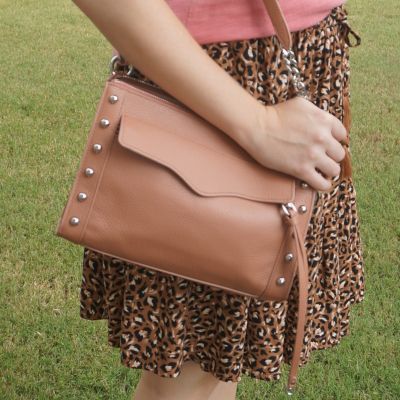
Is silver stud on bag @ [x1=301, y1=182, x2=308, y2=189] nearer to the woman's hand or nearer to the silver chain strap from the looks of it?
the woman's hand

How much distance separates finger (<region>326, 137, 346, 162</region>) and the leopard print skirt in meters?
0.13

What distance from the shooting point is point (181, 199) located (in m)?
1.05

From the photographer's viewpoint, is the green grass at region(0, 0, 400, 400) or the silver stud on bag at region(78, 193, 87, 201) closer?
the silver stud on bag at region(78, 193, 87, 201)

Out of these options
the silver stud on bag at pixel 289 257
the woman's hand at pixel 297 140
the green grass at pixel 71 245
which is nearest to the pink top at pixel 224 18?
the woman's hand at pixel 297 140

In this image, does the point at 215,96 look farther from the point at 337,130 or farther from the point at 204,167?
the point at 337,130

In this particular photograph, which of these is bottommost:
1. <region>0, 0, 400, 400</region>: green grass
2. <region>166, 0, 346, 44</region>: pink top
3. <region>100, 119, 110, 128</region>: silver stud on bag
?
<region>0, 0, 400, 400</region>: green grass

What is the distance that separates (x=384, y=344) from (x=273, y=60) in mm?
1715

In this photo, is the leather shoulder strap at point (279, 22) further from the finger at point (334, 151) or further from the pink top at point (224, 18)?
the finger at point (334, 151)

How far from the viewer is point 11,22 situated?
6984mm

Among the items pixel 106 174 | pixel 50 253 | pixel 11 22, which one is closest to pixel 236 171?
pixel 106 174

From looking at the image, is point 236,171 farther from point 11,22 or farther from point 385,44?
point 11,22

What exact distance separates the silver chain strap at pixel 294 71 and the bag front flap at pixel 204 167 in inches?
6.1

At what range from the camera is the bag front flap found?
1013 mm

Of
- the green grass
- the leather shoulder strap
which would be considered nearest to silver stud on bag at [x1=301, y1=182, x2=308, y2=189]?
the leather shoulder strap
